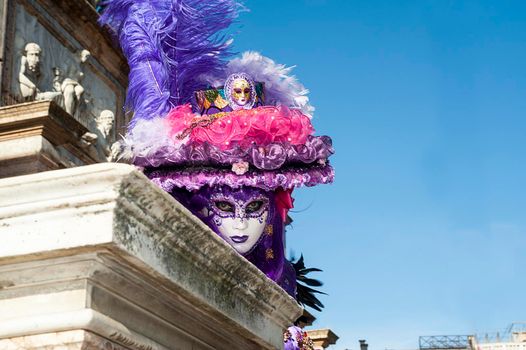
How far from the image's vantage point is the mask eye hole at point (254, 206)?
488 centimetres

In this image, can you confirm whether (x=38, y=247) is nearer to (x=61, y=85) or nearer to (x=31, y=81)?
(x=31, y=81)

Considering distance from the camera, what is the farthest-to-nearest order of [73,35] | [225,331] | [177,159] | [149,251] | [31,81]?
[73,35], [31,81], [177,159], [225,331], [149,251]

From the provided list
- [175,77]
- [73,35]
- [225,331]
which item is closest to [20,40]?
[73,35]

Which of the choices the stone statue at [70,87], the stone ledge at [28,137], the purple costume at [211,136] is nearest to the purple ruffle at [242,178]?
the purple costume at [211,136]

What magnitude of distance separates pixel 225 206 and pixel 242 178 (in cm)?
21

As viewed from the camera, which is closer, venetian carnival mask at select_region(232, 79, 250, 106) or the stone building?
the stone building

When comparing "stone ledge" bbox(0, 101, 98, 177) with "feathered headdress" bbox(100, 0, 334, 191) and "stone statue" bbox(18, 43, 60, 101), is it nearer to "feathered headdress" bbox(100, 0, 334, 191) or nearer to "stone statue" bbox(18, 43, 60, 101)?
"feathered headdress" bbox(100, 0, 334, 191)

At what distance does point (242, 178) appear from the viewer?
478cm

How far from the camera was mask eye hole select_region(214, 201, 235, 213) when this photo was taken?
486 cm

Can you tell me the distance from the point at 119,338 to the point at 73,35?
8367 mm

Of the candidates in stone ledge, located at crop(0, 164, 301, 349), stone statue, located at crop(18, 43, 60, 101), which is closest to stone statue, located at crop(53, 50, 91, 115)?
stone statue, located at crop(18, 43, 60, 101)

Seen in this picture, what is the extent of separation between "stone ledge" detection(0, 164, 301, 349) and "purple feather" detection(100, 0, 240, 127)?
2.91 m

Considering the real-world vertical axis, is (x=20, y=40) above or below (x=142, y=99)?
above

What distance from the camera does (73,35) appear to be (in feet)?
32.1
